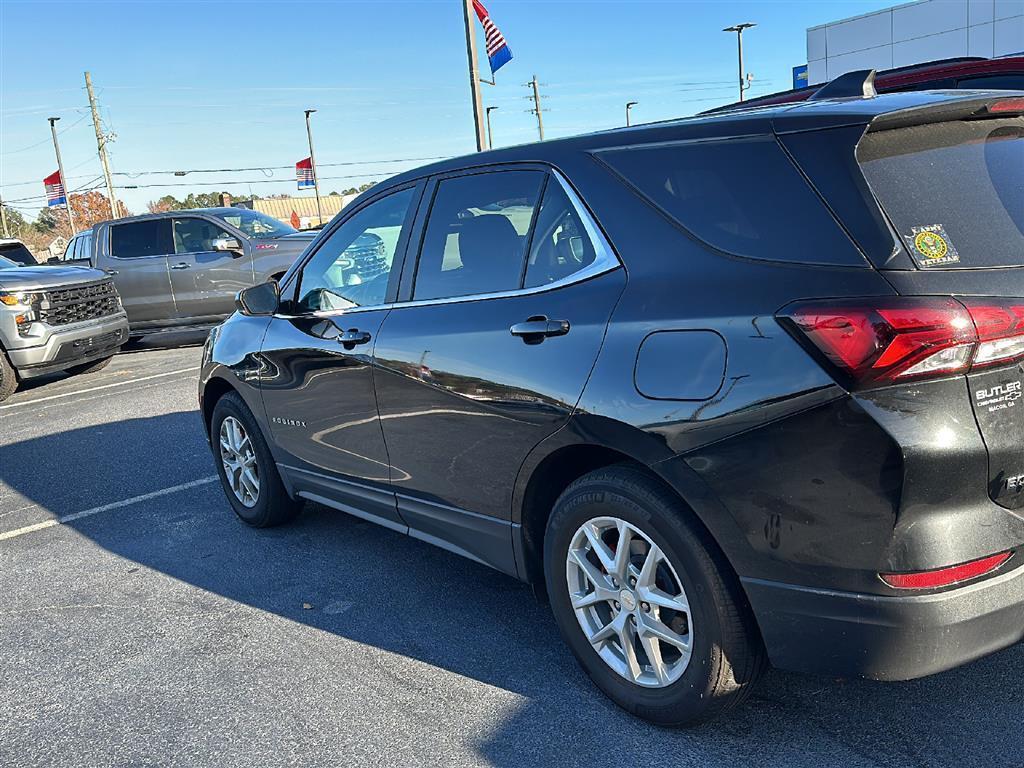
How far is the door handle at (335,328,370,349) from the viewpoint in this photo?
12.6ft

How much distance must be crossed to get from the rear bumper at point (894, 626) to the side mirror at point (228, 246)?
11116 millimetres

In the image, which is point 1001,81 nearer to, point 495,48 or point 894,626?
point 894,626

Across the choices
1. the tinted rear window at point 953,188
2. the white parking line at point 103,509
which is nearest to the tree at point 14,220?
the white parking line at point 103,509

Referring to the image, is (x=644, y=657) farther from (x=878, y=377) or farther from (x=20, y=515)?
(x=20, y=515)

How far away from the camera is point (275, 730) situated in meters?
3.09

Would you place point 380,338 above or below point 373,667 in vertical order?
above

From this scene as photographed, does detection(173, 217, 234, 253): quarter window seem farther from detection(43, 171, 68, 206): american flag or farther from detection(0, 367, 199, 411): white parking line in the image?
detection(43, 171, 68, 206): american flag

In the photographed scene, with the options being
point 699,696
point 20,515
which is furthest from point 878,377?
point 20,515

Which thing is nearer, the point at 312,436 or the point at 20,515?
the point at 312,436

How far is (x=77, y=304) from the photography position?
10.4 meters

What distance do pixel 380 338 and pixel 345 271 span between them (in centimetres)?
60

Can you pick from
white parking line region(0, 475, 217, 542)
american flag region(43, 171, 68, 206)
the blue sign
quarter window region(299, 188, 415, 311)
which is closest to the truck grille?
white parking line region(0, 475, 217, 542)

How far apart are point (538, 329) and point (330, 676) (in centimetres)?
152

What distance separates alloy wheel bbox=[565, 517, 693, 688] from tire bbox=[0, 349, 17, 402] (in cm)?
875
